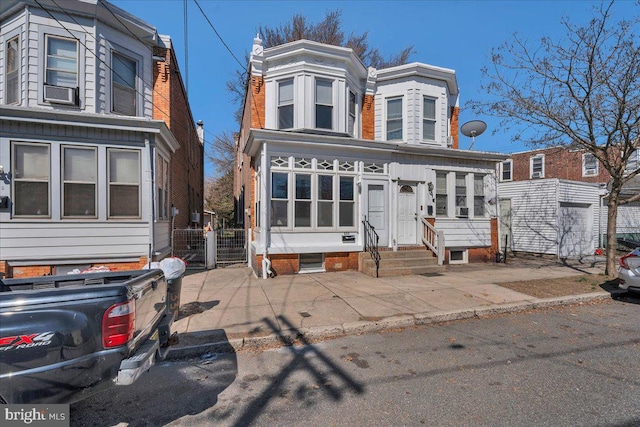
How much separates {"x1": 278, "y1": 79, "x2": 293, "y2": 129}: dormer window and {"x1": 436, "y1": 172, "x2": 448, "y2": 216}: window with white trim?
5.68 metres

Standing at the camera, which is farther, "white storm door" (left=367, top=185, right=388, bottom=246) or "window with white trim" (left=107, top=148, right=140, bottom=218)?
"white storm door" (left=367, top=185, right=388, bottom=246)

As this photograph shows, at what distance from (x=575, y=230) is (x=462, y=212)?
21.2 feet

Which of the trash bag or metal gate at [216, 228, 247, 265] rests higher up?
the trash bag

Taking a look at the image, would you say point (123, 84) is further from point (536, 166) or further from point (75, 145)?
point (536, 166)

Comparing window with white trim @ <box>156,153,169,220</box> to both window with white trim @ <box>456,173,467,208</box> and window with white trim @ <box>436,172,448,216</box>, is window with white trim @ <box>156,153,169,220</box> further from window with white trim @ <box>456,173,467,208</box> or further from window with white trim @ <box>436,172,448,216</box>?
window with white trim @ <box>456,173,467,208</box>

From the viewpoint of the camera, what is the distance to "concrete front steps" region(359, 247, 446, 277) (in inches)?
352

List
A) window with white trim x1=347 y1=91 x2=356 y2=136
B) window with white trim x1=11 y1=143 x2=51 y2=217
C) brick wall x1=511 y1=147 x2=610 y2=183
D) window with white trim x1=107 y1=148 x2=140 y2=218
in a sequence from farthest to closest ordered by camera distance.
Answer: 1. brick wall x1=511 y1=147 x2=610 y2=183
2. window with white trim x1=347 y1=91 x2=356 y2=136
3. window with white trim x1=107 y1=148 x2=140 y2=218
4. window with white trim x1=11 y1=143 x2=51 y2=217

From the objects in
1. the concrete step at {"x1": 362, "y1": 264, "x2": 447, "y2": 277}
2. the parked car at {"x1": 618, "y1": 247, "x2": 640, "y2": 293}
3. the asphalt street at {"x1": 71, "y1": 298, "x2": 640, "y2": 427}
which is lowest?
the asphalt street at {"x1": 71, "y1": 298, "x2": 640, "y2": 427}

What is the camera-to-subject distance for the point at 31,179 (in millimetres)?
7008

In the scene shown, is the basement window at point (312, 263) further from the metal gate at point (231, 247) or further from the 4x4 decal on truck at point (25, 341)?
the 4x4 decal on truck at point (25, 341)

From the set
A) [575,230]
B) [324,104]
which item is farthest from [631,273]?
[324,104]

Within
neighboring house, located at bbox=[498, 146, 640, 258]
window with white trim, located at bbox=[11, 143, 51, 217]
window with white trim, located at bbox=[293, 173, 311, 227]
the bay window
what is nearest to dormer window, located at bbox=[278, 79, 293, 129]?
window with white trim, located at bbox=[293, 173, 311, 227]

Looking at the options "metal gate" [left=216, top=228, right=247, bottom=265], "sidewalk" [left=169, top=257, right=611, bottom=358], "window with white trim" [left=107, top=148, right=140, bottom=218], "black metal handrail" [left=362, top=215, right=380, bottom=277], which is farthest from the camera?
"metal gate" [left=216, top=228, right=247, bottom=265]

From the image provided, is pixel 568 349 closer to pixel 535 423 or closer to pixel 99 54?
pixel 535 423
